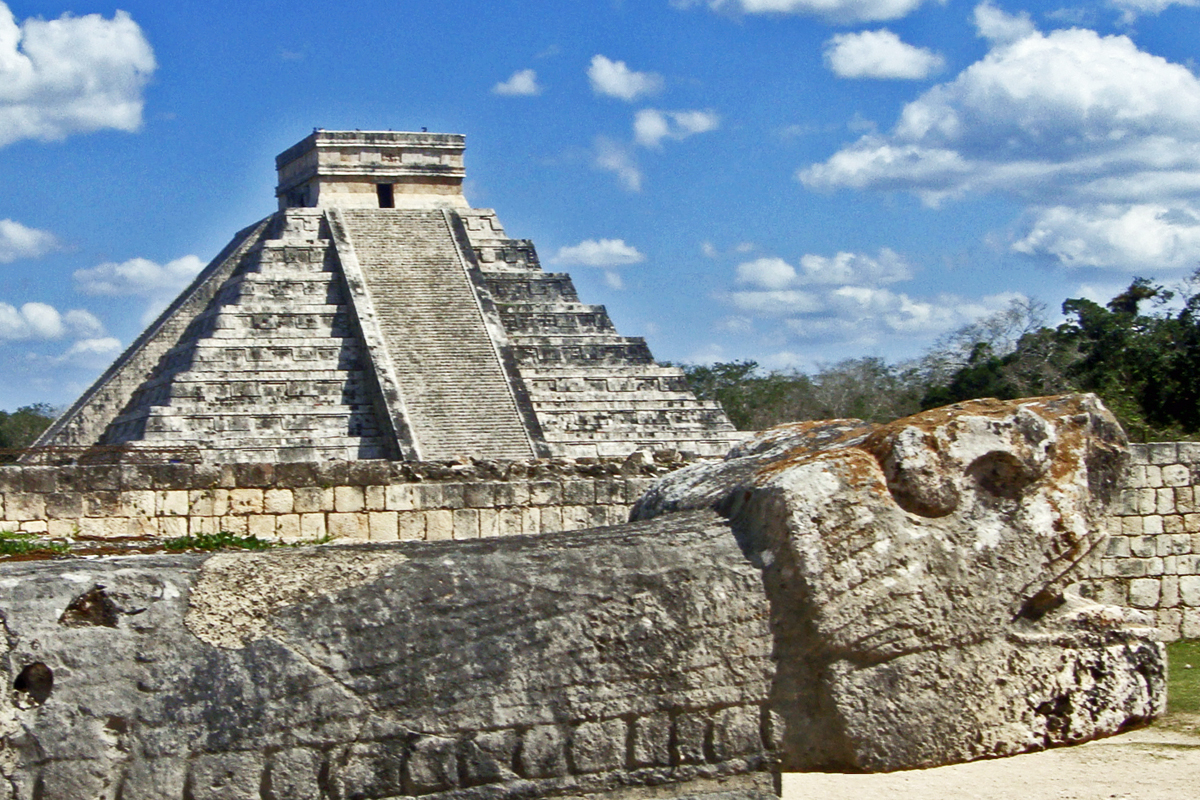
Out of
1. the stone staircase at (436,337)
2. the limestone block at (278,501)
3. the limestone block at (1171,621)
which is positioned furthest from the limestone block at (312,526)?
the stone staircase at (436,337)

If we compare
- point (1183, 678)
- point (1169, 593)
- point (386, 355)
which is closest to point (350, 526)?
point (1183, 678)

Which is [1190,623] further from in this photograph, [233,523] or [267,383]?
[267,383]

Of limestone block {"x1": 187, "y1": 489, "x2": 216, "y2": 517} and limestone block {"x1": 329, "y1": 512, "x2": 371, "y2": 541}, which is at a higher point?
limestone block {"x1": 187, "y1": 489, "x2": 216, "y2": 517}

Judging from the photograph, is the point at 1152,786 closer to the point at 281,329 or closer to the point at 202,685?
the point at 202,685

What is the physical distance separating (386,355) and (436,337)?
6.82 ft

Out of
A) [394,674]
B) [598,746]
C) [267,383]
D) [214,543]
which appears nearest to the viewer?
[394,674]

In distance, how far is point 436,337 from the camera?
29938 millimetres

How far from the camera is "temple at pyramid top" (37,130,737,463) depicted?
26031 millimetres

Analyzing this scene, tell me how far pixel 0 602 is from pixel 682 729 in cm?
153

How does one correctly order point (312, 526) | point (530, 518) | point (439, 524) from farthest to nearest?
point (530, 518) < point (439, 524) < point (312, 526)

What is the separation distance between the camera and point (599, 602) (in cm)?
349

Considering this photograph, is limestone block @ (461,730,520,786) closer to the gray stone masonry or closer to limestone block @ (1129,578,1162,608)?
the gray stone masonry

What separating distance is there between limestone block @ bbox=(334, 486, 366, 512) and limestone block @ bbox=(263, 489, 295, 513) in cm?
33

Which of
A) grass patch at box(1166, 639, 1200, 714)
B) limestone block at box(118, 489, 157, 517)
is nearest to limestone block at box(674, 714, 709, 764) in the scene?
grass patch at box(1166, 639, 1200, 714)
